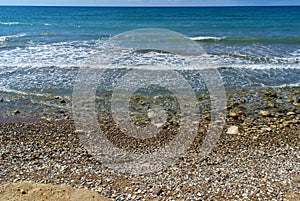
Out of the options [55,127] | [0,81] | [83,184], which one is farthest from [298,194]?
[0,81]

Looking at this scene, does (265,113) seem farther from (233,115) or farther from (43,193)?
(43,193)

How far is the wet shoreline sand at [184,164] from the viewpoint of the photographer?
4840 millimetres

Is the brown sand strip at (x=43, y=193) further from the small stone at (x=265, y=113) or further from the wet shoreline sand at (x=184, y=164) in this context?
the small stone at (x=265, y=113)

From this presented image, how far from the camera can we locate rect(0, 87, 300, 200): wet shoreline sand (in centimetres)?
484

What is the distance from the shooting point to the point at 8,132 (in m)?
7.23

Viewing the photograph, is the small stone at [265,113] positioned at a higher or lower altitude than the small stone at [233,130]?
higher

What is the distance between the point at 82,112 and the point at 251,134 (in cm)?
475

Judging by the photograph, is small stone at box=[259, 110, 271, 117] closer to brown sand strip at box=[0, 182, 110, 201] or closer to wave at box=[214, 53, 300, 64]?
brown sand strip at box=[0, 182, 110, 201]

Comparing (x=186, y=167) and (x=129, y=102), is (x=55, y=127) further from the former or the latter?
(x=186, y=167)

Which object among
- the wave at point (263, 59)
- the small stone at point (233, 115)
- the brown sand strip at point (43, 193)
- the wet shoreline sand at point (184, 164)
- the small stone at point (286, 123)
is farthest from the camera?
the wave at point (263, 59)

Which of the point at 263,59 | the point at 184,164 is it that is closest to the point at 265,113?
the point at 184,164

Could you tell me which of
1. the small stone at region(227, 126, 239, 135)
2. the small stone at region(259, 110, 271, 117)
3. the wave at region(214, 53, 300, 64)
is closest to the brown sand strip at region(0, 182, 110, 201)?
the small stone at region(227, 126, 239, 135)

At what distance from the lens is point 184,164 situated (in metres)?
5.71

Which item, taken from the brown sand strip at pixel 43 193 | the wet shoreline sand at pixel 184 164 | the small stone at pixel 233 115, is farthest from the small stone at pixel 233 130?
the brown sand strip at pixel 43 193
